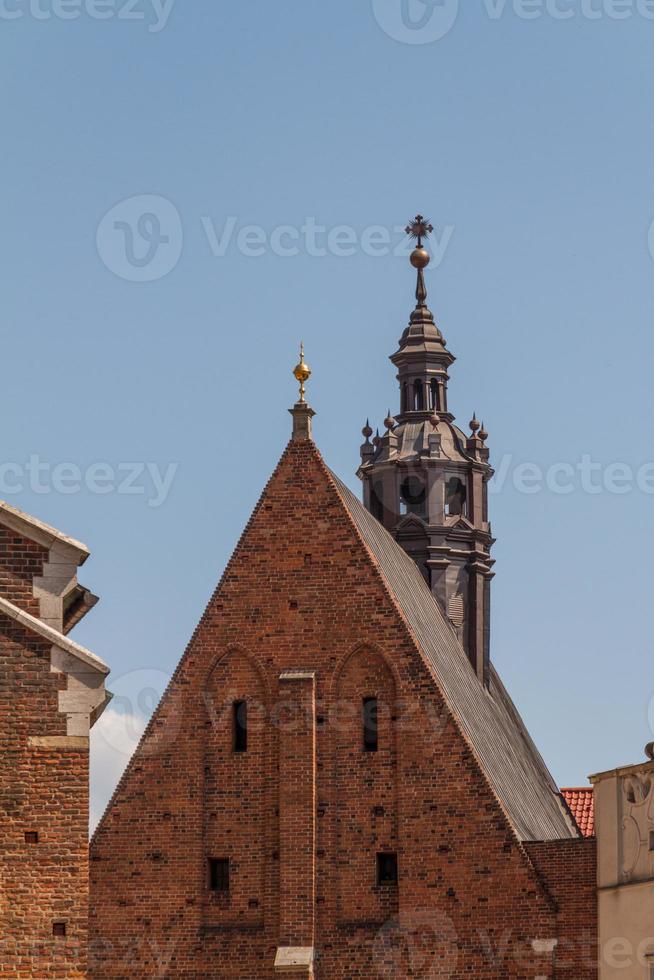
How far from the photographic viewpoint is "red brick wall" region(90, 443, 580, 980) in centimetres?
4447

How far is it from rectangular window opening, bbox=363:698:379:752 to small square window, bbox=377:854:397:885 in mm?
1847

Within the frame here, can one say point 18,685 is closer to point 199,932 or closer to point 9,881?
point 9,881

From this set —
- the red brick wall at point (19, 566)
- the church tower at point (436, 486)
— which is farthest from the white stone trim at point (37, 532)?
the church tower at point (436, 486)

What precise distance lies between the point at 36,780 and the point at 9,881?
1.19m

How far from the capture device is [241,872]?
1785 inches

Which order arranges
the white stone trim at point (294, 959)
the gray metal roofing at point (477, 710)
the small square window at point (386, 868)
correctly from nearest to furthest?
the white stone trim at point (294, 959) → the small square window at point (386, 868) → the gray metal roofing at point (477, 710)

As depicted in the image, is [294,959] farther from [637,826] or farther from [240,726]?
[637,826]

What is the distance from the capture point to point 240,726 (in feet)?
151

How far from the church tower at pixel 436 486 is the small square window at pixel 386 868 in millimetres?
15409

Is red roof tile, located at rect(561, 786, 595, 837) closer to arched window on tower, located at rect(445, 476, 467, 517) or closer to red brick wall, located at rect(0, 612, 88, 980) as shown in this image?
arched window on tower, located at rect(445, 476, 467, 517)

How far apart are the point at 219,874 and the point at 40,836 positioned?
15.5 meters

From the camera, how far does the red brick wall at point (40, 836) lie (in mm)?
30250

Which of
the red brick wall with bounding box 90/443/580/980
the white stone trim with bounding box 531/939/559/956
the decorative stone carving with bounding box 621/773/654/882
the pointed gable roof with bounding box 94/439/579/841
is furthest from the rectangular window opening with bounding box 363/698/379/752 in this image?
the decorative stone carving with bounding box 621/773/654/882

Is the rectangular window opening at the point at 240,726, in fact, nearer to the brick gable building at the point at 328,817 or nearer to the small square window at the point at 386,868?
the brick gable building at the point at 328,817
